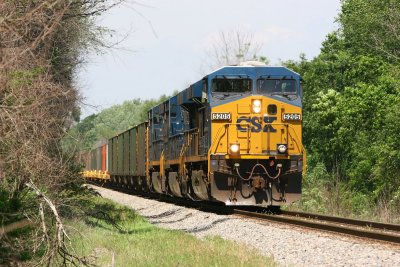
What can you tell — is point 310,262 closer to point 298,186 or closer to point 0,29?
point 0,29

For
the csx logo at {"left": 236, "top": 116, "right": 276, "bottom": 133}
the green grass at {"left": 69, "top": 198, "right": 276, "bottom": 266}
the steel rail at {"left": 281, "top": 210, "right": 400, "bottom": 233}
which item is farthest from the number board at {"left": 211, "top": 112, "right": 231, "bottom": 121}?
the green grass at {"left": 69, "top": 198, "right": 276, "bottom": 266}

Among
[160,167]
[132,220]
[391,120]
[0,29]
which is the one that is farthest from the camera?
[391,120]

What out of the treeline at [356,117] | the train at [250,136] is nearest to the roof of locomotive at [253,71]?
the train at [250,136]

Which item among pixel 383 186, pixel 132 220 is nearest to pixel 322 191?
pixel 383 186

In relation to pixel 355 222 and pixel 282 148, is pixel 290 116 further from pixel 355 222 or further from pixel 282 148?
pixel 355 222

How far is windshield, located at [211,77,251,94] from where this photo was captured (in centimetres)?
1916

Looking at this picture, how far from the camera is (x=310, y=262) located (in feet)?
33.7

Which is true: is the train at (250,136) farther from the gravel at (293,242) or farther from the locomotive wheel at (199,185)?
the gravel at (293,242)

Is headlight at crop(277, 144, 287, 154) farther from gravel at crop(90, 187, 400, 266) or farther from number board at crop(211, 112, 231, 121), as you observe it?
gravel at crop(90, 187, 400, 266)

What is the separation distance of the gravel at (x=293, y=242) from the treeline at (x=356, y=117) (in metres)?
4.92

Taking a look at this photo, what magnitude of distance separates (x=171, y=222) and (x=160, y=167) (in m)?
7.40

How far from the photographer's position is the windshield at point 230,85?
62.8ft

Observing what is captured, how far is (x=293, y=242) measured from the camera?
1260 cm

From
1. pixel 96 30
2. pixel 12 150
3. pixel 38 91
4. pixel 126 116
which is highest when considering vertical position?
pixel 126 116
